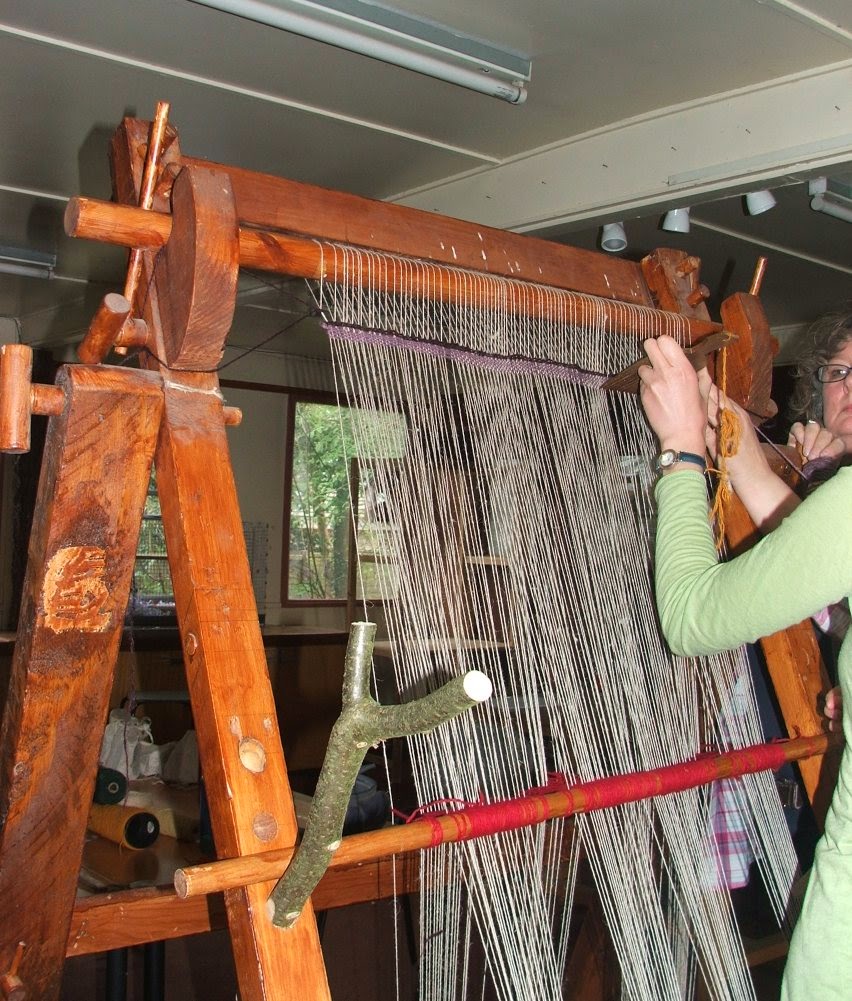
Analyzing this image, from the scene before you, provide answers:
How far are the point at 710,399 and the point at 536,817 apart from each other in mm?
776

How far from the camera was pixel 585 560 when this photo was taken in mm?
1470

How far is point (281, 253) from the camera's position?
118cm

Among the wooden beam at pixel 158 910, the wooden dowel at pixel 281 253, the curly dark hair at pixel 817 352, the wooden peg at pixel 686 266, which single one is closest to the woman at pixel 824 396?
the curly dark hair at pixel 817 352

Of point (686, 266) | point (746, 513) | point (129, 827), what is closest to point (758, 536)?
point (746, 513)

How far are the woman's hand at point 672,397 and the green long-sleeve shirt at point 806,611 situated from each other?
205mm

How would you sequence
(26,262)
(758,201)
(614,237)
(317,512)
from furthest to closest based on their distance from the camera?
(317,512), (26,262), (614,237), (758,201)

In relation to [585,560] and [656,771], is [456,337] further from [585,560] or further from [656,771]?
[656,771]

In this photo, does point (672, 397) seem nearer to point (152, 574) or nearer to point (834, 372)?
point (834, 372)

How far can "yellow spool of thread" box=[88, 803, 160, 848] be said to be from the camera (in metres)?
2.22

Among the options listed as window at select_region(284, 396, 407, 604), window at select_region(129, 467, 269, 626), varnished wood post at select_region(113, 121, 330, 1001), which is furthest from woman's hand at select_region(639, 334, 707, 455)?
window at select_region(284, 396, 407, 604)

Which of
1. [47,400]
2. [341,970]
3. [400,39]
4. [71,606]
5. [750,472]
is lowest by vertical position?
[341,970]

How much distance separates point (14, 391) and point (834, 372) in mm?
1227

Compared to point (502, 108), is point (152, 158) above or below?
below

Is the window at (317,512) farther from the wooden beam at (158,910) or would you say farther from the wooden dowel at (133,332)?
the wooden dowel at (133,332)
